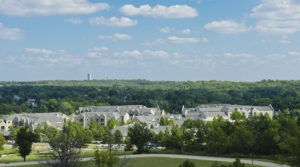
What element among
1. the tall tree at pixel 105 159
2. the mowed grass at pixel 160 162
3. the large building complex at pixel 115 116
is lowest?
the mowed grass at pixel 160 162

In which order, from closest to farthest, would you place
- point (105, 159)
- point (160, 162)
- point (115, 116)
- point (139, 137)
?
point (105, 159), point (160, 162), point (139, 137), point (115, 116)

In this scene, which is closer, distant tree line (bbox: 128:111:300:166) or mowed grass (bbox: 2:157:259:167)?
mowed grass (bbox: 2:157:259:167)

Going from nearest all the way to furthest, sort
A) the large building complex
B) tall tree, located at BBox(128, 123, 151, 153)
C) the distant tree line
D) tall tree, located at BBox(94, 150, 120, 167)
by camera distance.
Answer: tall tree, located at BBox(94, 150, 120, 167), the distant tree line, tall tree, located at BBox(128, 123, 151, 153), the large building complex

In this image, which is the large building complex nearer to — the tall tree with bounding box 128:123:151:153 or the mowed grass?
the tall tree with bounding box 128:123:151:153

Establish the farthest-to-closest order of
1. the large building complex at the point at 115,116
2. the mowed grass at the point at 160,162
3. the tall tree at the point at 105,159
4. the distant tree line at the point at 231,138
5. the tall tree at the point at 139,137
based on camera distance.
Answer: the large building complex at the point at 115,116
the tall tree at the point at 139,137
the distant tree line at the point at 231,138
the mowed grass at the point at 160,162
the tall tree at the point at 105,159

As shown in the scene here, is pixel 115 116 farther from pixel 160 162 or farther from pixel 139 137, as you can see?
pixel 160 162

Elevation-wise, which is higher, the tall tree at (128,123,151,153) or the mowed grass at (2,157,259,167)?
the tall tree at (128,123,151,153)

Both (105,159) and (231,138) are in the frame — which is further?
(231,138)

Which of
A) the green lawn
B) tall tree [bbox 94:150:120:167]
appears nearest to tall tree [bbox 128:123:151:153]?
the green lawn

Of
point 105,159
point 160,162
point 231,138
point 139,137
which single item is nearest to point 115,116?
point 139,137

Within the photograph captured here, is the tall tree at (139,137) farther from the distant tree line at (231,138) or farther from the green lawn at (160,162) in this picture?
the green lawn at (160,162)

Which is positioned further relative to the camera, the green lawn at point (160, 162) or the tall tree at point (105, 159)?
the green lawn at point (160, 162)

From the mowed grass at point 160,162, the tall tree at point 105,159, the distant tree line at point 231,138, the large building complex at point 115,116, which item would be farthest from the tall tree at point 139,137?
the large building complex at point 115,116

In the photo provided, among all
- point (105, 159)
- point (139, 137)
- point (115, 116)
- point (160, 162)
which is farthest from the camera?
point (115, 116)
